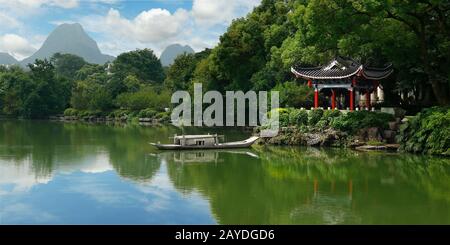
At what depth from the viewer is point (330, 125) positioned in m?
22.4

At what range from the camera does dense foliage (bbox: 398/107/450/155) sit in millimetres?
17891

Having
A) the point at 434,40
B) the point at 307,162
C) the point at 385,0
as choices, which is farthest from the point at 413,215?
the point at 434,40

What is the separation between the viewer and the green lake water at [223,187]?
10.0 metres

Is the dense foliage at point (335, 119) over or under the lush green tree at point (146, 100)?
under

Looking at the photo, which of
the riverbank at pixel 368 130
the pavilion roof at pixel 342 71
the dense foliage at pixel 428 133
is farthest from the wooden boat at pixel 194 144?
the dense foliage at pixel 428 133

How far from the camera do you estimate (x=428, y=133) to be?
18.6 metres

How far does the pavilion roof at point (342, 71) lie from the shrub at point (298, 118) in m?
1.87

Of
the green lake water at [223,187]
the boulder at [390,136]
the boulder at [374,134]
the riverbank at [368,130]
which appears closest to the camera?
the green lake water at [223,187]

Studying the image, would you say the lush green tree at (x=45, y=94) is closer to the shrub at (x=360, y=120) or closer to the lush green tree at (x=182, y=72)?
the lush green tree at (x=182, y=72)

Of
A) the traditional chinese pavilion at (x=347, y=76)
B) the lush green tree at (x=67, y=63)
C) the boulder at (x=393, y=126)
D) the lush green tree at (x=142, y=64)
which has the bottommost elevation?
the boulder at (x=393, y=126)

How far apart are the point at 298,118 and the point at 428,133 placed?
20.8 feet

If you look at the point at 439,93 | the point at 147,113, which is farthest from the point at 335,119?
the point at 147,113

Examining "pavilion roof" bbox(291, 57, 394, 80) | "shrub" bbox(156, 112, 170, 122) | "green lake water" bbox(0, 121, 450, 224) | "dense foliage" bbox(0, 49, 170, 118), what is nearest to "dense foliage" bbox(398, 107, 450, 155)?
"green lake water" bbox(0, 121, 450, 224)
